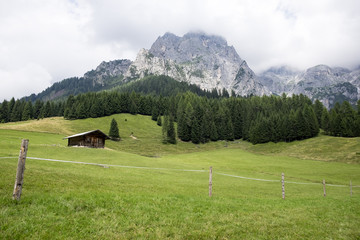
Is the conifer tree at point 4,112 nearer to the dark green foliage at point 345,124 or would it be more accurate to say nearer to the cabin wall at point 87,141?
the cabin wall at point 87,141

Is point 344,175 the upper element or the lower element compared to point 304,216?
lower

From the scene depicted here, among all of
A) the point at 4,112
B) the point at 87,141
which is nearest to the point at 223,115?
the point at 87,141

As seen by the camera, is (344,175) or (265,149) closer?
(344,175)

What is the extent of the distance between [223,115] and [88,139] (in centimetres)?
9105

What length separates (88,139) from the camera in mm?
68750

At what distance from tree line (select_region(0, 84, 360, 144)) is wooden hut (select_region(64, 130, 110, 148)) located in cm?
4259

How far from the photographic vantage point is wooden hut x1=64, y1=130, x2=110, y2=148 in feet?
216

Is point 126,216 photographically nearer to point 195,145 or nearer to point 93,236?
point 93,236

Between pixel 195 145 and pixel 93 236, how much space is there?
364 feet

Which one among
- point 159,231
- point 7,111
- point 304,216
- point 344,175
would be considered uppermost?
point 7,111

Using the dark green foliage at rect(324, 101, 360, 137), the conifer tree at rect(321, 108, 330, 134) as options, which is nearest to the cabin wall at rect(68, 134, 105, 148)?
the dark green foliage at rect(324, 101, 360, 137)

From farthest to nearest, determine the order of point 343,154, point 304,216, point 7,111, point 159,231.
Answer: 1. point 7,111
2. point 343,154
3. point 304,216
4. point 159,231

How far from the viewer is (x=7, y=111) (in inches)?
5468

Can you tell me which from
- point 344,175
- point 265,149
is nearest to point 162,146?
point 265,149
